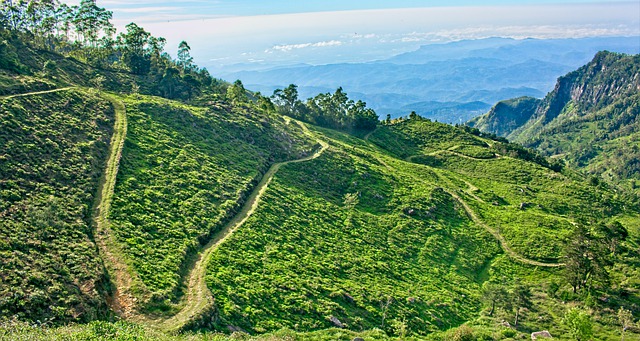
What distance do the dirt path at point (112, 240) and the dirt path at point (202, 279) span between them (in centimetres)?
369

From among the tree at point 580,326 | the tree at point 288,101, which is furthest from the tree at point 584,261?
the tree at point 288,101

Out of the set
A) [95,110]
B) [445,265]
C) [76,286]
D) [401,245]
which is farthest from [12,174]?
[445,265]

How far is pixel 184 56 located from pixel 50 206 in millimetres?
123451

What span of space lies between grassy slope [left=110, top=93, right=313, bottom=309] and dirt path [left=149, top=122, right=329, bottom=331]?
115 centimetres

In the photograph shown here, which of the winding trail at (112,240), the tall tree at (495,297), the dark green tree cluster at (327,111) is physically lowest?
the tall tree at (495,297)

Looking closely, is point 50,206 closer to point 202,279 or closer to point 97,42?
point 202,279

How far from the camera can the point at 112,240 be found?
1743 inches

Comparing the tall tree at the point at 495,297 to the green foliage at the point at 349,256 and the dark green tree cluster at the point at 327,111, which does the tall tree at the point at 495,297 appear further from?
the dark green tree cluster at the point at 327,111

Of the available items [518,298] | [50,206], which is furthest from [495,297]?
[50,206]

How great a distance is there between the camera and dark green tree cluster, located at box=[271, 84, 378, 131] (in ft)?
461

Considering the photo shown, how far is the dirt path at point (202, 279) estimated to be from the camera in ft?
118

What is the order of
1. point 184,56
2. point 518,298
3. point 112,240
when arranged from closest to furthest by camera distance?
1. point 112,240
2. point 518,298
3. point 184,56

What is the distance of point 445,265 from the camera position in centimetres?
6656

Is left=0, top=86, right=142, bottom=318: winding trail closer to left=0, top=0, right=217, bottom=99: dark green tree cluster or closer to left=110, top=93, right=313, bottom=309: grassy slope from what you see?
left=110, top=93, right=313, bottom=309: grassy slope
